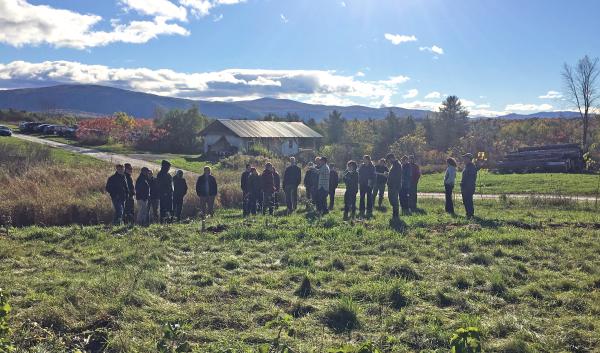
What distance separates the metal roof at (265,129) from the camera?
49.9 metres

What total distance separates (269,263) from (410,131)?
4923 centimetres

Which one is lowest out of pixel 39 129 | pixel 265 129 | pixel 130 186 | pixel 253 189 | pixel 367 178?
pixel 253 189

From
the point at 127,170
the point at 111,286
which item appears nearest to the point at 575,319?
the point at 111,286

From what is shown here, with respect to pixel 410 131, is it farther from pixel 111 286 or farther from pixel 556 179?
pixel 111 286

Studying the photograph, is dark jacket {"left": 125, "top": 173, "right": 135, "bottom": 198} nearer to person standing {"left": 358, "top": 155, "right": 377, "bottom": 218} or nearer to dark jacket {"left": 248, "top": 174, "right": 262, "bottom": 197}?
dark jacket {"left": 248, "top": 174, "right": 262, "bottom": 197}

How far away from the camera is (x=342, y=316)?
666 centimetres

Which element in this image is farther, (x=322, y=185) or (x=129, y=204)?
(x=322, y=185)

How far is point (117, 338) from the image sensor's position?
5.75 metres

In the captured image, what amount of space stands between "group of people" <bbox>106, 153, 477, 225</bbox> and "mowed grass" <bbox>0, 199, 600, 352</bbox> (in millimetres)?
1715

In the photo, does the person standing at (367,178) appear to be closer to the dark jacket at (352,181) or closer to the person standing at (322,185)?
the dark jacket at (352,181)

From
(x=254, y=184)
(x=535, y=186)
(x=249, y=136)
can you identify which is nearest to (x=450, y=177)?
(x=254, y=184)

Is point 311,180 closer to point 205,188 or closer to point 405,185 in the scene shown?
point 405,185

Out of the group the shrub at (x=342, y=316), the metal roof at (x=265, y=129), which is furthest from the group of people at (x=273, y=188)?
the metal roof at (x=265, y=129)

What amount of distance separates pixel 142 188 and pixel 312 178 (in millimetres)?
5715
